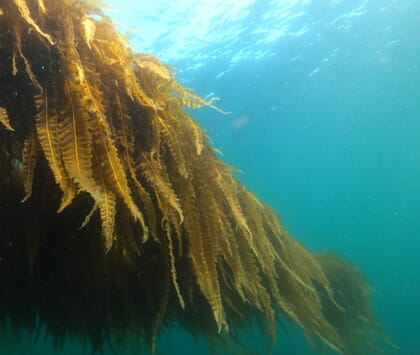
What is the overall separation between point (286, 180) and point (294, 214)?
3415cm

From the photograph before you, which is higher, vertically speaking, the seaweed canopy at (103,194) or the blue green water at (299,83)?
the blue green water at (299,83)

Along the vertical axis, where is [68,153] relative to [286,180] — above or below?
below

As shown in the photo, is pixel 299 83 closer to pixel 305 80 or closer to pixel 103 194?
pixel 305 80

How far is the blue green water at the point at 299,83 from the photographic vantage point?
22.8 meters

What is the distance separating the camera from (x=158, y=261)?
284 centimetres

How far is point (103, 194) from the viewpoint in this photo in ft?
5.51

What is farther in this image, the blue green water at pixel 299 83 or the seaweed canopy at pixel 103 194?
the blue green water at pixel 299 83

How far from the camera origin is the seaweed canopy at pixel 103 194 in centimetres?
170

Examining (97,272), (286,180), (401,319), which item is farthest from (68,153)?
(286,180)

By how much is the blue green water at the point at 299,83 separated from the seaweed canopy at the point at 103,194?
0.72 metres

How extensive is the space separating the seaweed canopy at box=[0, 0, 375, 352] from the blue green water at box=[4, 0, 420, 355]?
718 mm

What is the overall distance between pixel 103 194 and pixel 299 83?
4185 cm

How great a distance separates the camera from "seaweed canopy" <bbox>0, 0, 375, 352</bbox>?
5.57ft

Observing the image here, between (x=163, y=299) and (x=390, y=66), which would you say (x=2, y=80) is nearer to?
(x=163, y=299)
